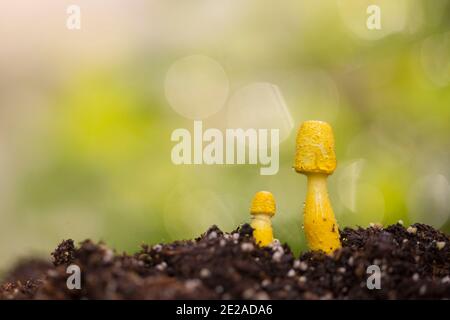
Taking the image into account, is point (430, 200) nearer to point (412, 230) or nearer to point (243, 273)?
point (412, 230)

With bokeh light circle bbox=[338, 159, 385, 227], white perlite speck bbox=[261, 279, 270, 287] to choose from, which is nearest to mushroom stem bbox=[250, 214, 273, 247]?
white perlite speck bbox=[261, 279, 270, 287]

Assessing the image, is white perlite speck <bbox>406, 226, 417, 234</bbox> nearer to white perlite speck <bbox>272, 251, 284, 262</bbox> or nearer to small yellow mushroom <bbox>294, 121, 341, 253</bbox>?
small yellow mushroom <bbox>294, 121, 341, 253</bbox>

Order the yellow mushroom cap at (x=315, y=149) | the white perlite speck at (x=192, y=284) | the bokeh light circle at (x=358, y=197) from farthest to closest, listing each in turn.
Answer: the bokeh light circle at (x=358, y=197) < the yellow mushroom cap at (x=315, y=149) < the white perlite speck at (x=192, y=284)

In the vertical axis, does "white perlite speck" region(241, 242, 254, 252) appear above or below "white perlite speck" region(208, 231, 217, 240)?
below

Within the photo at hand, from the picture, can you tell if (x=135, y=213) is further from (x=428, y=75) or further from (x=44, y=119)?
(x=428, y=75)

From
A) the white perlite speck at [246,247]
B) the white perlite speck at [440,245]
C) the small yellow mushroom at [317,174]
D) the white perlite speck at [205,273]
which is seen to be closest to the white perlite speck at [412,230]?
the white perlite speck at [440,245]

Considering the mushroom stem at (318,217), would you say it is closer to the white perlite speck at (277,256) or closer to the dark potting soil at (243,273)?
the dark potting soil at (243,273)

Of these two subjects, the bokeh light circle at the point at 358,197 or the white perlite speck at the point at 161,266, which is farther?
the bokeh light circle at the point at 358,197
